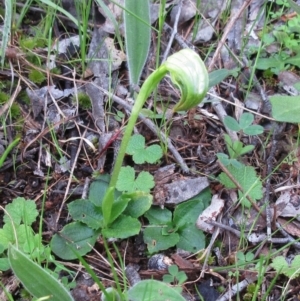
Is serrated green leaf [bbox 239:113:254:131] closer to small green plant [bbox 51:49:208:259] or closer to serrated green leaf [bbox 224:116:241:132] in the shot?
serrated green leaf [bbox 224:116:241:132]

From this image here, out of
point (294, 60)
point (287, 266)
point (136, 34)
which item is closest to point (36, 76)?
point (136, 34)

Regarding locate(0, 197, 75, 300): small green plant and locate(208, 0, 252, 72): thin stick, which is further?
locate(208, 0, 252, 72): thin stick

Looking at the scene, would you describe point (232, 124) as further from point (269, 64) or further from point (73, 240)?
point (73, 240)

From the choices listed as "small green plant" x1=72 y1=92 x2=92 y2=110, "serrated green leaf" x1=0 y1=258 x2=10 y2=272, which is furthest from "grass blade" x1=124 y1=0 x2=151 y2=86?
"serrated green leaf" x1=0 y1=258 x2=10 y2=272

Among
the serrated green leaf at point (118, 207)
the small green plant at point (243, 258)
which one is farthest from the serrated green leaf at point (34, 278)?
the small green plant at point (243, 258)

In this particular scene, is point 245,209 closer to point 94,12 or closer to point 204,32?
point 204,32

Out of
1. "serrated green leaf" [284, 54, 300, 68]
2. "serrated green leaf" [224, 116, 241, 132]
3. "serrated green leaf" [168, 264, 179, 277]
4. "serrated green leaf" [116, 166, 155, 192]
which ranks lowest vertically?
"serrated green leaf" [168, 264, 179, 277]

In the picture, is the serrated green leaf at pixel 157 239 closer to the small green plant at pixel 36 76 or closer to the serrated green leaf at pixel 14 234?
the serrated green leaf at pixel 14 234
